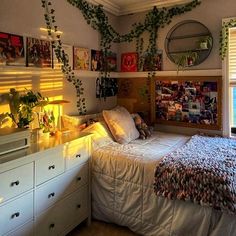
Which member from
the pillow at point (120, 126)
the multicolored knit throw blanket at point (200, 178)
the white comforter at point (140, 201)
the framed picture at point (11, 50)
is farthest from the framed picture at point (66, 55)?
the multicolored knit throw blanket at point (200, 178)

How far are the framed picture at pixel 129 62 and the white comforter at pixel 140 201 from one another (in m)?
1.36

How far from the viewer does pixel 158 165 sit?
1945mm

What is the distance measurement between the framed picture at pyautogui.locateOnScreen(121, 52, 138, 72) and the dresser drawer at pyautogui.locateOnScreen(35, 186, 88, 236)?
6.25ft

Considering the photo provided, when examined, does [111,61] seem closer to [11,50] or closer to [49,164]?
[11,50]

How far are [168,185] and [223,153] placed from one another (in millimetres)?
672

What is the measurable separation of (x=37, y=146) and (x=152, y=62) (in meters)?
2.06

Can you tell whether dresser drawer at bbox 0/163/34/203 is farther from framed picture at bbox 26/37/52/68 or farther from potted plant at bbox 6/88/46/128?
framed picture at bbox 26/37/52/68

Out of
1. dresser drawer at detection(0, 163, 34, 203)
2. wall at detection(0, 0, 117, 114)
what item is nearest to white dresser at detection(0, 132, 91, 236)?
dresser drawer at detection(0, 163, 34, 203)

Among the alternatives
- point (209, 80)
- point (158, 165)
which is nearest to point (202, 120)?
point (209, 80)

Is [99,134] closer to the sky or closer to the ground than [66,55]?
closer to the ground

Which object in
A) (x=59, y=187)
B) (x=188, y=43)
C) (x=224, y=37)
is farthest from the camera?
(x=188, y=43)

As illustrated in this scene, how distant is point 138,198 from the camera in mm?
2037

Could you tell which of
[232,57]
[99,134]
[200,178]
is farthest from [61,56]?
[232,57]

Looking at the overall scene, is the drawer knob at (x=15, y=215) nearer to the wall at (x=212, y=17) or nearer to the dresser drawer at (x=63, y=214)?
the dresser drawer at (x=63, y=214)
